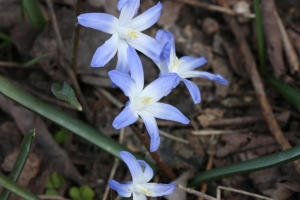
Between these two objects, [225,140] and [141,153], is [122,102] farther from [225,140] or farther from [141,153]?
[225,140]

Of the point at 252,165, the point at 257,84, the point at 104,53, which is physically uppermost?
the point at 257,84

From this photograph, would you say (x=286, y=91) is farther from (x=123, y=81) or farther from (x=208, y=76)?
(x=123, y=81)

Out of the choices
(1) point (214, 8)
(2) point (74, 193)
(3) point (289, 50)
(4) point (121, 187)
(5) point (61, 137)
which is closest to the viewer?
(4) point (121, 187)

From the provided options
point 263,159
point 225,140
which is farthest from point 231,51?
point 263,159

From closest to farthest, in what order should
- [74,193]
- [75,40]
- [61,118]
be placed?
[61,118] < [75,40] < [74,193]

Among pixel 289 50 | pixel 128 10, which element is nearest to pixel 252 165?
pixel 128 10

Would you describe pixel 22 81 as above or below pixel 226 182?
above
